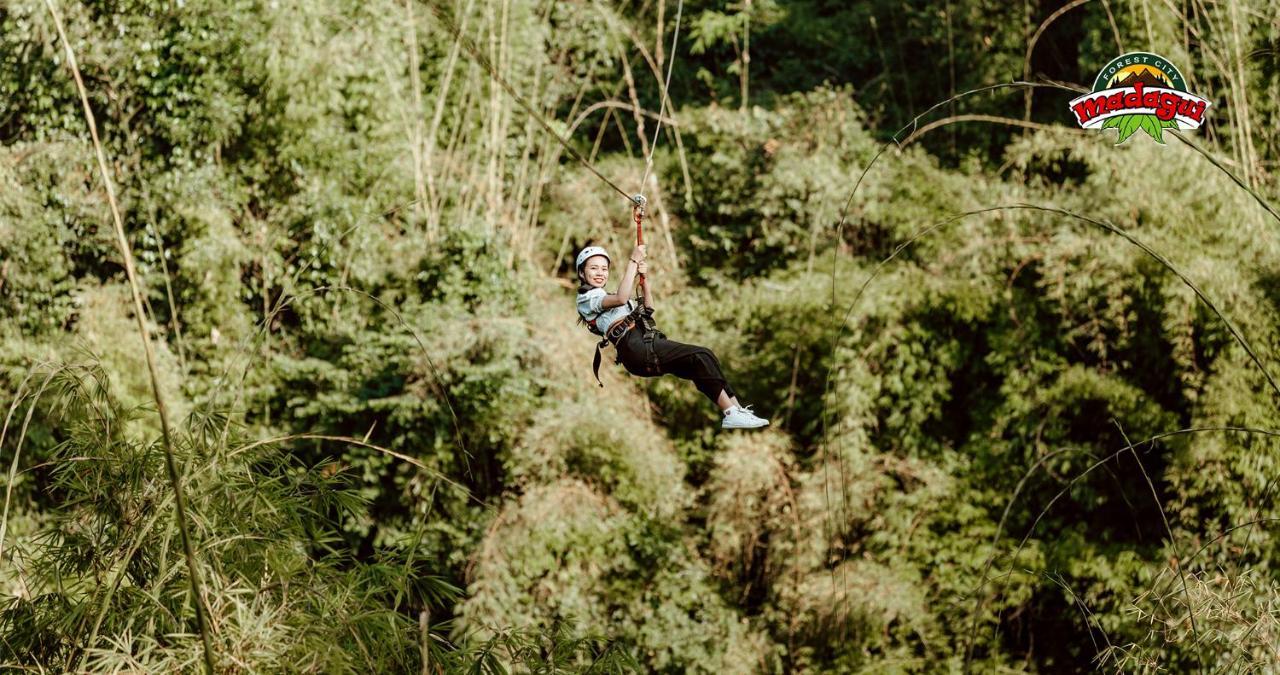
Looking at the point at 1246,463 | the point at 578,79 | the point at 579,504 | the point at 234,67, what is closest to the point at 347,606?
the point at 579,504

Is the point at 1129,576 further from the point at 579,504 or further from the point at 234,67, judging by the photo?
the point at 234,67

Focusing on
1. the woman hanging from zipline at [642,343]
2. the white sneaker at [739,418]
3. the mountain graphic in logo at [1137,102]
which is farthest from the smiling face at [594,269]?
the mountain graphic in logo at [1137,102]

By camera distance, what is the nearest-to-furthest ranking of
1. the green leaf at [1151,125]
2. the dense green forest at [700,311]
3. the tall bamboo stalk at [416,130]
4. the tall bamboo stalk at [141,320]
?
1. the tall bamboo stalk at [141,320]
2. the green leaf at [1151,125]
3. the dense green forest at [700,311]
4. the tall bamboo stalk at [416,130]

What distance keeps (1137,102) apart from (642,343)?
4.84ft

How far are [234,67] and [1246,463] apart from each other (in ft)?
18.4

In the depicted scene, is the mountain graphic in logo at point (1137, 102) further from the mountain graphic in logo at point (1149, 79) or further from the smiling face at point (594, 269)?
the smiling face at point (594, 269)

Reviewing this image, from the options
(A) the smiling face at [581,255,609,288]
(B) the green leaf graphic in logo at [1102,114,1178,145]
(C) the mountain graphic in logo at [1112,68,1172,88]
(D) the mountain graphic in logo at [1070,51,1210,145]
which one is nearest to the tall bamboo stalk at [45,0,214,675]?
(A) the smiling face at [581,255,609,288]

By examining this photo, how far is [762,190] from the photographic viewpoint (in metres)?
7.42

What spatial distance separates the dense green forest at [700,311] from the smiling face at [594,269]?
2.39m

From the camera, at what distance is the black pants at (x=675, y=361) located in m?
2.75

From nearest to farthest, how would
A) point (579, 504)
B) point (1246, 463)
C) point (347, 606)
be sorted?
point (347, 606) < point (1246, 463) < point (579, 504)

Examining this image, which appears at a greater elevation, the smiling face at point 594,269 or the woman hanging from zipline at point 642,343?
the smiling face at point 594,269

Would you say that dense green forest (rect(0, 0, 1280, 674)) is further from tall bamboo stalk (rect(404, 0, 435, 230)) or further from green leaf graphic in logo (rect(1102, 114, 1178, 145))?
green leaf graphic in logo (rect(1102, 114, 1178, 145))

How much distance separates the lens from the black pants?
2.75 meters
